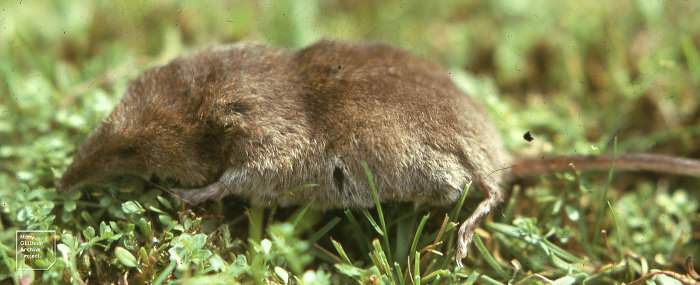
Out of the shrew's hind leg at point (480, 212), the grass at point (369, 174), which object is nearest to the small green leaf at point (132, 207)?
the grass at point (369, 174)

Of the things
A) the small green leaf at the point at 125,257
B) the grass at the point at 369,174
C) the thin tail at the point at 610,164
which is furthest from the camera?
the thin tail at the point at 610,164

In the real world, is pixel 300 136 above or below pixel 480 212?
above

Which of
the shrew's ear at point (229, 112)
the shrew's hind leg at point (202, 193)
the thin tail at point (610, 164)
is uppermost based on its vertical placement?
the shrew's ear at point (229, 112)

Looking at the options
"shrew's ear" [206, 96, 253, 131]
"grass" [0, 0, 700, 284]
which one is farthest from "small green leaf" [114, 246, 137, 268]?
"shrew's ear" [206, 96, 253, 131]

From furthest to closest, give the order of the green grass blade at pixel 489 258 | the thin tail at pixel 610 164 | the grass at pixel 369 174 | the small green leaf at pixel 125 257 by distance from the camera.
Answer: the thin tail at pixel 610 164
the green grass blade at pixel 489 258
the grass at pixel 369 174
the small green leaf at pixel 125 257

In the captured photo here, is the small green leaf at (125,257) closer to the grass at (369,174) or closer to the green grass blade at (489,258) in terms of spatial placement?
the grass at (369,174)

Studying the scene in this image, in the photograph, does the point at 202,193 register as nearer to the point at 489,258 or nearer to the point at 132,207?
the point at 132,207

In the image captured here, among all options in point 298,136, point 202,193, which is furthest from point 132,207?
point 298,136

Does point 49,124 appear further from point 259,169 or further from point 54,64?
point 259,169
